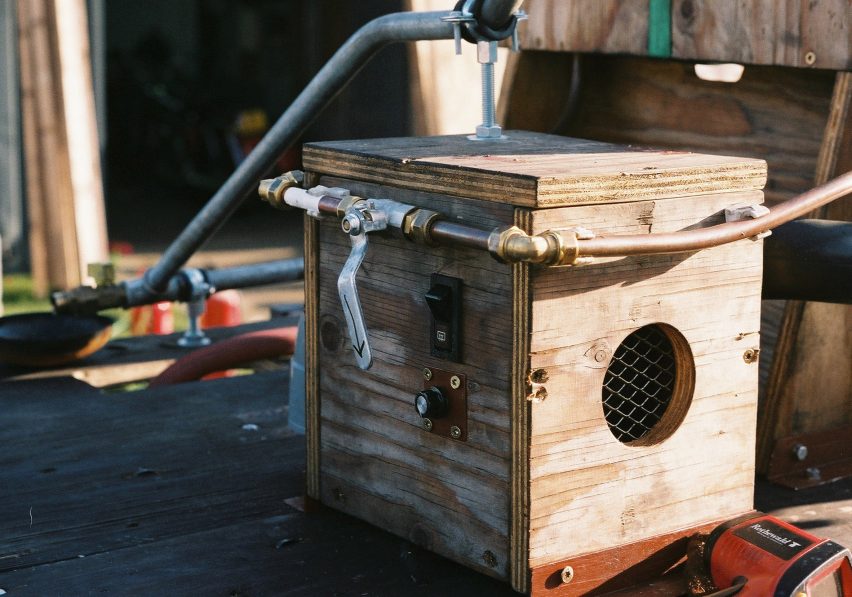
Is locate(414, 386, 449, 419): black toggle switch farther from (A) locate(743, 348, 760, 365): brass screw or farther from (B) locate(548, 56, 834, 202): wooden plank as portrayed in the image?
(B) locate(548, 56, 834, 202): wooden plank

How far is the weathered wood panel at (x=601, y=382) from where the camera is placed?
169 centimetres

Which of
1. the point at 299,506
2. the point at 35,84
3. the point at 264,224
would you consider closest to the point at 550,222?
the point at 299,506

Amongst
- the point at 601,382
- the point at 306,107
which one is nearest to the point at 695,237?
the point at 601,382

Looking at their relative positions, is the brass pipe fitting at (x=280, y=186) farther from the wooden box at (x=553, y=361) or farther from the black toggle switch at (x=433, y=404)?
the black toggle switch at (x=433, y=404)

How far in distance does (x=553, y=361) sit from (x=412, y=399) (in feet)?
0.97

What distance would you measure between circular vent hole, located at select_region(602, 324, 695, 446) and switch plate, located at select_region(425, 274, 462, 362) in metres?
0.24

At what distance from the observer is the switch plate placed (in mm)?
1777

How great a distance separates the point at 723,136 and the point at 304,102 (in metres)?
0.87

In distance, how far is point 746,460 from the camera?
1915mm

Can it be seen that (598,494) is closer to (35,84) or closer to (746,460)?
(746,460)

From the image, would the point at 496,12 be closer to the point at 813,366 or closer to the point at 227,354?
the point at 813,366

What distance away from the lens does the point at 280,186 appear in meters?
2.08

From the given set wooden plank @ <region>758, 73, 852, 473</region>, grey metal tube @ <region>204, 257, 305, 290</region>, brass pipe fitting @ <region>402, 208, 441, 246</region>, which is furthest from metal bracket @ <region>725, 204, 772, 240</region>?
grey metal tube @ <region>204, 257, 305, 290</region>

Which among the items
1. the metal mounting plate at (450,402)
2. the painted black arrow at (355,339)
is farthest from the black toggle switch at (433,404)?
the painted black arrow at (355,339)
